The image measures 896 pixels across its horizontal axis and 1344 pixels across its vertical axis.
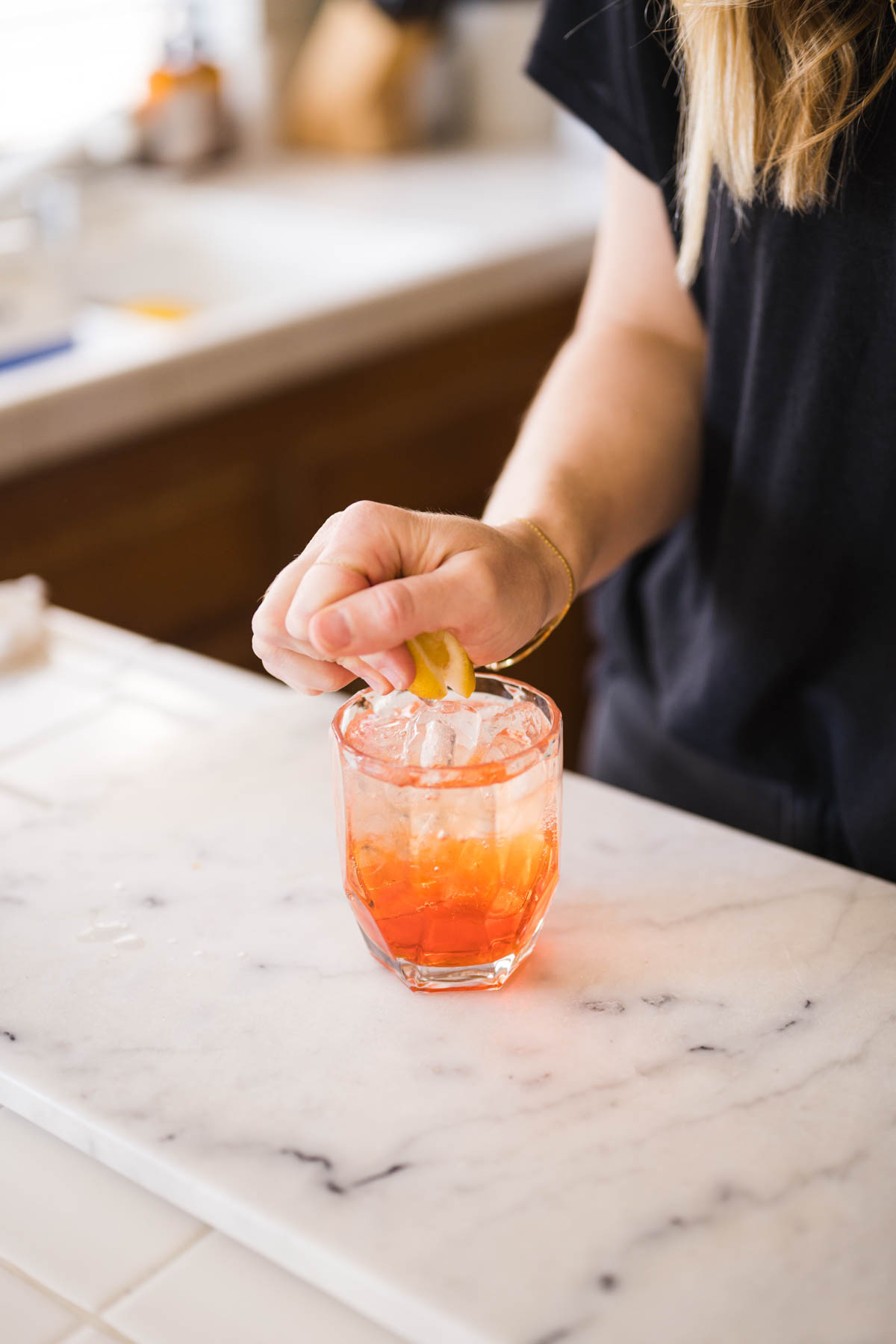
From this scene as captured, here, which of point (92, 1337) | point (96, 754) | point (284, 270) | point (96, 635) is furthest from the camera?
point (284, 270)

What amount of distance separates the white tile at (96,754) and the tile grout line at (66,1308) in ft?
1.04

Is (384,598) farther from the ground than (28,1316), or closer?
farther from the ground

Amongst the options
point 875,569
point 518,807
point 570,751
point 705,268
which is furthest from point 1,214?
point 518,807

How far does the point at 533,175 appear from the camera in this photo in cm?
233

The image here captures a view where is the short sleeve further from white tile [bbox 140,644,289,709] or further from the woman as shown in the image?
white tile [bbox 140,644,289,709]

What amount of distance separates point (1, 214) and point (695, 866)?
5.10 ft

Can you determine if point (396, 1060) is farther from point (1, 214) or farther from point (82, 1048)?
point (1, 214)

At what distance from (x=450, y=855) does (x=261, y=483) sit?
1194 millimetres

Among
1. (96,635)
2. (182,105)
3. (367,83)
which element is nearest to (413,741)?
(96,635)

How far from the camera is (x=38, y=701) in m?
0.89

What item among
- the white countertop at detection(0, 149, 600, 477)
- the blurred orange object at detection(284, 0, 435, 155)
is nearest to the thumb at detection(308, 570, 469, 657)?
the white countertop at detection(0, 149, 600, 477)

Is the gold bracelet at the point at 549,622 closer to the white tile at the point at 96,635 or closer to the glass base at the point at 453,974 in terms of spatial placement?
the glass base at the point at 453,974

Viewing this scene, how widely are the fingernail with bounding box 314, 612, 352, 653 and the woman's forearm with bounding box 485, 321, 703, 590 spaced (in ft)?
0.66

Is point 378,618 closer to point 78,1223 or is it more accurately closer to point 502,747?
point 502,747
